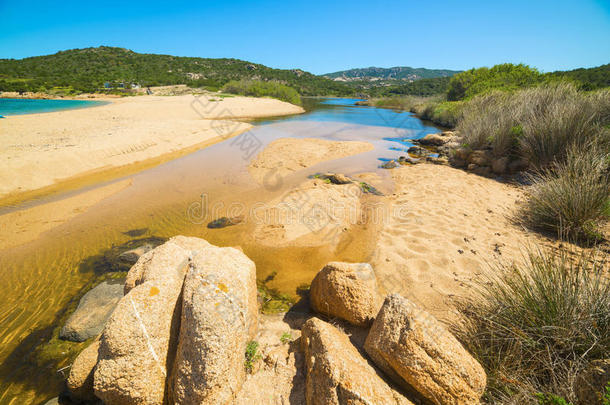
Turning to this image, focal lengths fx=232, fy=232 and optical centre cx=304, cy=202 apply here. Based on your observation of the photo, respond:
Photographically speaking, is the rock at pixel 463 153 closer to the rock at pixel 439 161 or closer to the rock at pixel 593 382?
the rock at pixel 439 161

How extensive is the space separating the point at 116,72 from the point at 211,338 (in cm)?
9646

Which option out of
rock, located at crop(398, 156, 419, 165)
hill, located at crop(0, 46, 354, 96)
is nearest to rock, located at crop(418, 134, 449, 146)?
rock, located at crop(398, 156, 419, 165)

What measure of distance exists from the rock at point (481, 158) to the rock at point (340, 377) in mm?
10743

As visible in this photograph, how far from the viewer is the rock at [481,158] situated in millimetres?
9859

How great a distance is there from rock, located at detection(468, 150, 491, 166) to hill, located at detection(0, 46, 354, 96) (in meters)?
54.4

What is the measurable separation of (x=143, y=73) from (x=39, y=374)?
92.0m

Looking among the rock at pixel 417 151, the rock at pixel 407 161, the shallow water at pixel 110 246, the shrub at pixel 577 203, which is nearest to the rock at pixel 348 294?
the shallow water at pixel 110 246

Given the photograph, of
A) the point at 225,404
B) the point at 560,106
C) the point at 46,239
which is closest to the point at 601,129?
the point at 560,106

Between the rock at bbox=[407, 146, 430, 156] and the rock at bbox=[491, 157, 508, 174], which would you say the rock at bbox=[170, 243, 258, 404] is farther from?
the rock at bbox=[407, 146, 430, 156]

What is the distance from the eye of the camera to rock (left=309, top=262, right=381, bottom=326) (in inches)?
118

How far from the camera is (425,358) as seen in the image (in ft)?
6.66

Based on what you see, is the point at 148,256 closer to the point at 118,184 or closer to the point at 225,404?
the point at 225,404

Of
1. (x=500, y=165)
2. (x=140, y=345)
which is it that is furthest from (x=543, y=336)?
Answer: (x=500, y=165)

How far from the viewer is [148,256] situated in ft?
10.2
